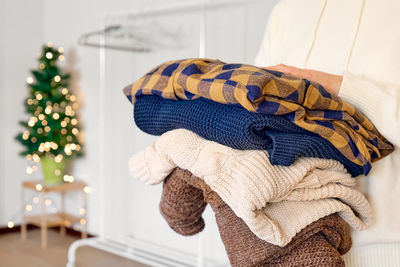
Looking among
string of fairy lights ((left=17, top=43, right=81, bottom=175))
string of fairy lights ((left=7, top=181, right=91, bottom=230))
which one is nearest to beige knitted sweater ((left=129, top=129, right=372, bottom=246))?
string of fairy lights ((left=17, top=43, right=81, bottom=175))

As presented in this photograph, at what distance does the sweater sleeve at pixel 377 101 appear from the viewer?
2.27 ft

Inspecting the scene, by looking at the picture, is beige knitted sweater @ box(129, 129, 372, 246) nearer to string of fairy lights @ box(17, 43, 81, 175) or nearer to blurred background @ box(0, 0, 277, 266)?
blurred background @ box(0, 0, 277, 266)

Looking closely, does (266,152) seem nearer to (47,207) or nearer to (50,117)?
(50,117)

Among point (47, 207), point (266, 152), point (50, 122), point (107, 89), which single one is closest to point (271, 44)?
point (266, 152)

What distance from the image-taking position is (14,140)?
11.6 feet

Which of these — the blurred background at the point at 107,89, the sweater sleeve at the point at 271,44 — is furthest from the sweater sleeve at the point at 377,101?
the blurred background at the point at 107,89

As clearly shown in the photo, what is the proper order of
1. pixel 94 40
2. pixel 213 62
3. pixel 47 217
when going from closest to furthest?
pixel 213 62 → pixel 94 40 → pixel 47 217

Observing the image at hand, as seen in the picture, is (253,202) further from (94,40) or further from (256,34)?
(94,40)

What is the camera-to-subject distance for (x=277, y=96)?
0.60 metres

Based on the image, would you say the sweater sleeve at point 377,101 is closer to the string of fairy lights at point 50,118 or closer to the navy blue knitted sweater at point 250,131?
the navy blue knitted sweater at point 250,131

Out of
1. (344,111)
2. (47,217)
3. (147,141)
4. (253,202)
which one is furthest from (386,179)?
(47,217)

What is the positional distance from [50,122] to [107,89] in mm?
469

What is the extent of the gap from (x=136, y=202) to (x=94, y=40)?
3.62ft

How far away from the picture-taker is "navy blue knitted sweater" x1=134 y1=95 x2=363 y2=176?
1.99 feet
